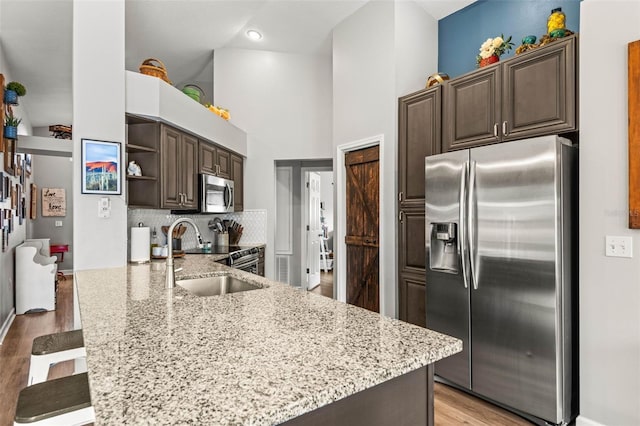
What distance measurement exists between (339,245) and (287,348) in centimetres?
320

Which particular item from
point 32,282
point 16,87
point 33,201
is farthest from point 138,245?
point 33,201

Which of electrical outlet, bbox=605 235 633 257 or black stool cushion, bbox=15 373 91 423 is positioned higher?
electrical outlet, bbox=605 235 633 257

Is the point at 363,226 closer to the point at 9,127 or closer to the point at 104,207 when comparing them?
the point at 104,207

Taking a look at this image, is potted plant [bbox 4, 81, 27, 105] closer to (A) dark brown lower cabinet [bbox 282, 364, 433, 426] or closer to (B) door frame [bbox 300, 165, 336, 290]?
(B) door frame [bbox 300, 165, 336, 290]

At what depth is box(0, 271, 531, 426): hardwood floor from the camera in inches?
94.1

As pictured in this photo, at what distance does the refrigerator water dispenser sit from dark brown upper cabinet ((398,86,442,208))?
499 millimetres

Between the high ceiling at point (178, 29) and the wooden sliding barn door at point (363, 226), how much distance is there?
1639 mm

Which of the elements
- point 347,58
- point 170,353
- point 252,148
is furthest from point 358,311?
point 252,148

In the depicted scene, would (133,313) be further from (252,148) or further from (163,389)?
(252,148)

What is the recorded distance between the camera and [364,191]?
399cm

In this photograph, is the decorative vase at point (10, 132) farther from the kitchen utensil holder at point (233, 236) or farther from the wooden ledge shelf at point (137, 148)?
the kitchen utensil holder at point (233, 236)

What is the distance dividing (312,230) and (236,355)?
215 inches

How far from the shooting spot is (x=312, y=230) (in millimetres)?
6465

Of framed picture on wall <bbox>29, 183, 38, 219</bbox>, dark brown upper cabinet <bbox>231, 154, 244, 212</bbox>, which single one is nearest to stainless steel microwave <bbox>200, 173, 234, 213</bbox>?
dark brown upper cabinet <bbox>231, 154, 244, 212</bbox>
